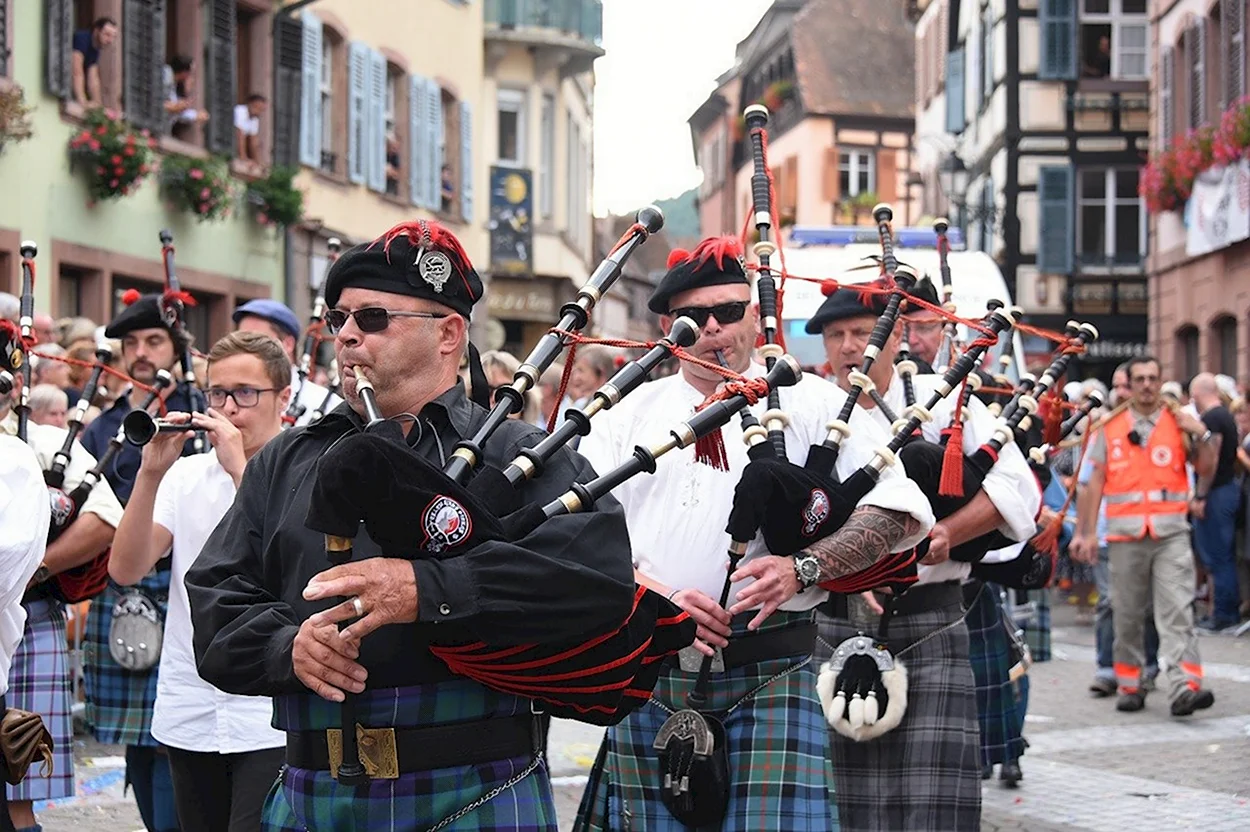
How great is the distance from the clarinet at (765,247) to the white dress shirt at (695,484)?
81 mm

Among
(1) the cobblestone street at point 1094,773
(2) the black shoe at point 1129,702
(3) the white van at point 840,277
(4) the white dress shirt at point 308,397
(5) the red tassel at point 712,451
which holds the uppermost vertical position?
(3) the white van at point 840,277

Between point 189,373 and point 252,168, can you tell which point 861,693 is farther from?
point 252,168

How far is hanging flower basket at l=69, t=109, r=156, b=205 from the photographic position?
16.0 meters

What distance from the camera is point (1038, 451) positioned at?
20.6ft

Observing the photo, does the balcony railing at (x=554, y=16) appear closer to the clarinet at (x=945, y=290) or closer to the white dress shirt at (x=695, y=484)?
the clarinet at (x=945, y=290)

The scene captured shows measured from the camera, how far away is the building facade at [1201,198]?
22812 millimetres

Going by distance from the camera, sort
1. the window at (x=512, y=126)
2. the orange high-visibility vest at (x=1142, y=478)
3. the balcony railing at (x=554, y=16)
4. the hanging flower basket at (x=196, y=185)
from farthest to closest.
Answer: the window at (x=512, y=126) < the balcony railing at (x=554, y=16) < the hanging flower basket at (x=196, y=185) < the orange high-visibility vest at (x=1142, y=478)

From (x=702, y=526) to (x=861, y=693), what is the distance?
1054 mm

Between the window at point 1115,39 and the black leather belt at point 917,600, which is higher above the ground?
the window at point 1115,39

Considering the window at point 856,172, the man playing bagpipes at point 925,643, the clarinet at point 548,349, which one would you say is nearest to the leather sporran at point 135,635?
the man playing bagpipes at point 925,643

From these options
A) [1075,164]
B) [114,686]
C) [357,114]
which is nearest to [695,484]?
[114,686]

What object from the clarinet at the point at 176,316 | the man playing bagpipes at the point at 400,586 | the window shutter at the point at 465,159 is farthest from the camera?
the window shutter at the point at 465,159

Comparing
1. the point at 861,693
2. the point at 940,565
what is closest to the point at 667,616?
the point at 861,693

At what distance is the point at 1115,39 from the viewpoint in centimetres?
3100
